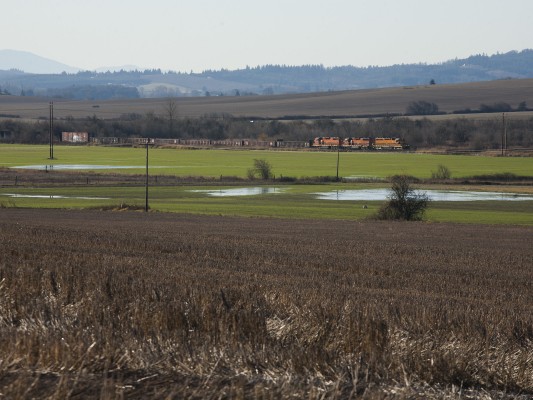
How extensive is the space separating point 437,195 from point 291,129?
117 m

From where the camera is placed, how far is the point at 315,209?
189 feet

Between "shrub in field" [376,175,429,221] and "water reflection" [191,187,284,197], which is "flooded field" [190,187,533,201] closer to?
"water reflection" [191,187,284,197]

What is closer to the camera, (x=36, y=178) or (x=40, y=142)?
(x=36, y=178)

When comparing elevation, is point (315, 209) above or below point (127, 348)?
below

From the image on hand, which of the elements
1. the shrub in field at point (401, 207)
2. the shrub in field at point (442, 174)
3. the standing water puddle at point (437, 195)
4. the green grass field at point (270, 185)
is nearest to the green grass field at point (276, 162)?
A: the green grass field at point (270, 185)

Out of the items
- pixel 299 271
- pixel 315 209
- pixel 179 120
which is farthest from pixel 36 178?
pixel 179 120

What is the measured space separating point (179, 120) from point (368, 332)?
18484 cm

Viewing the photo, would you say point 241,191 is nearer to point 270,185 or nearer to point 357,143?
point 270,185

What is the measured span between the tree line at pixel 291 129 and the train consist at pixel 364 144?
17.8ft

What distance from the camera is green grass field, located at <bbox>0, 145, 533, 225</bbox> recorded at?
56062 millimetres

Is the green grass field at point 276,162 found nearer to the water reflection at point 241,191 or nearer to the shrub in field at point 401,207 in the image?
the water reflection at point 241,191

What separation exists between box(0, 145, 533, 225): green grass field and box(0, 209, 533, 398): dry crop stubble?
35.6 meters

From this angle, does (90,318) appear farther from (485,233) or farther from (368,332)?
(485,233)

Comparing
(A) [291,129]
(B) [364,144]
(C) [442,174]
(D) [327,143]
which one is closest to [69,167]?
(C) [442,174]
